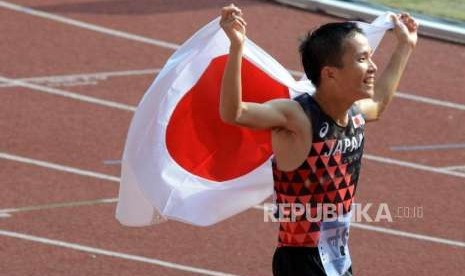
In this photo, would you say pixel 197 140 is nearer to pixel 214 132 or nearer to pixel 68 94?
pixel 214 132

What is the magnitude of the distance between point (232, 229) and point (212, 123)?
333 cm

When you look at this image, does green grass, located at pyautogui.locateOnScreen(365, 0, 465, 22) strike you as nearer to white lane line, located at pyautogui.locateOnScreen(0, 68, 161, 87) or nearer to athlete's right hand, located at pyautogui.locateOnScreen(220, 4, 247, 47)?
white lane line, located at pyautogui.locateOnScreen(0, 68, 161, 87)

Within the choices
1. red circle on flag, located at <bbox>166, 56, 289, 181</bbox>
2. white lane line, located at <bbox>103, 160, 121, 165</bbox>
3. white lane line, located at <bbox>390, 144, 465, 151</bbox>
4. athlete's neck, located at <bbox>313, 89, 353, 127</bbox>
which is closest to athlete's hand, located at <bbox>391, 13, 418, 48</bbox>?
red circle on flag, located at <bbox>166, 56, 289, 181</bbox>

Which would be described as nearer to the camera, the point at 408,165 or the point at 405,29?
the point at 405,29

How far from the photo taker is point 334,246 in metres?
6.05

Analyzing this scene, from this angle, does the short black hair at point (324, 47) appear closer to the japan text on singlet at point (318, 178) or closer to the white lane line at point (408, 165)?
the japan text on singlet at point (318, 178)

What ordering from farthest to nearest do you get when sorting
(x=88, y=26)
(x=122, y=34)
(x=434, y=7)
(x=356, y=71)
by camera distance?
(x=434, y=7), (x=88, y=26), (x=122, y=34), (x=356, y=71)

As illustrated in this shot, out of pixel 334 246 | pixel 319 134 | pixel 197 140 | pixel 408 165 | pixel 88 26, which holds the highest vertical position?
pixel 319 134

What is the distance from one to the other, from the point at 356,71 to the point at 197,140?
32.3 inches

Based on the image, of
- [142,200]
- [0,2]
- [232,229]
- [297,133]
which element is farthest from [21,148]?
[297,133]

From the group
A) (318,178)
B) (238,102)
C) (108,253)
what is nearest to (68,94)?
(108,253)

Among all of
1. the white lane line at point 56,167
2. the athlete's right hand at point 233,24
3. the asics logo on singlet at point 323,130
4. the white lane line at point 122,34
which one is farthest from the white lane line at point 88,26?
the athlete's right hand at point 233,24

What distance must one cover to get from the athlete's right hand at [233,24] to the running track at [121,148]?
349 cm

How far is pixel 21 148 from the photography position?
10.7 m
